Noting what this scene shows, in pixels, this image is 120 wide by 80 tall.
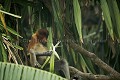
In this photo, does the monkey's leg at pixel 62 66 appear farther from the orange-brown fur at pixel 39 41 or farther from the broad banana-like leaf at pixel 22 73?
the broad banana-like leaf at pixel 22 73

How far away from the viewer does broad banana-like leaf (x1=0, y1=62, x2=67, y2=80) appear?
1.62 meters

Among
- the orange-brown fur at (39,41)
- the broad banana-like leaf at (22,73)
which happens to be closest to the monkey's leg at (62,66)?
the orange-brown fur at (39,41)

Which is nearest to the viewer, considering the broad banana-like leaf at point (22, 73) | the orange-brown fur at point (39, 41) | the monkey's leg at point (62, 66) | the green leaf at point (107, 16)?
the broad banana-like leaf at point (22, 73)

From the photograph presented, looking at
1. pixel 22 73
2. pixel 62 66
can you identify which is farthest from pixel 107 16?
pixel 22 73

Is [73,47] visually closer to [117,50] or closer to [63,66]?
[63,66]

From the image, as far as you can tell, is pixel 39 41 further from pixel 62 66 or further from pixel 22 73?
pixel 22 73

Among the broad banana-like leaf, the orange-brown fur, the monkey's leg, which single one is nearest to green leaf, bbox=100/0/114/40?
the monkey's leg

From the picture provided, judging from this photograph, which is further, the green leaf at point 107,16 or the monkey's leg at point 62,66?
the monkey's leg at point 62,66

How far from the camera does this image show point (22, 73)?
65.0 inches

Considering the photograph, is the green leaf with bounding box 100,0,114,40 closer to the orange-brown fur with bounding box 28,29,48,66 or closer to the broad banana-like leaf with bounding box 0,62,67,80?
the orange-brown fur with bounding box 28,29,48,66

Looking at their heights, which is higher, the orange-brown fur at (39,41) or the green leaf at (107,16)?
the green leaf at (107,16)

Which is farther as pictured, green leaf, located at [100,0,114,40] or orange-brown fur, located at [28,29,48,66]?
orange-brown fur, located at [28,29,48,66]

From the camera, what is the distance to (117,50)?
418 cm

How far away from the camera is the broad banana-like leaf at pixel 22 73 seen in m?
1.62
